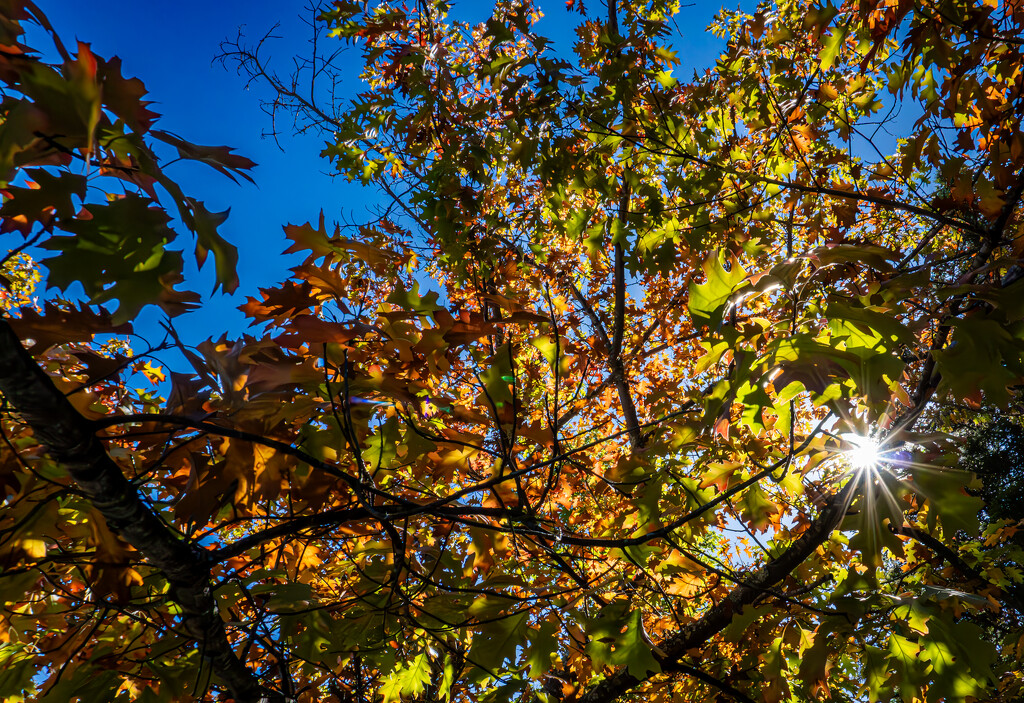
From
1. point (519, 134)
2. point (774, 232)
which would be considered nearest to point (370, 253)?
point (519, 134)

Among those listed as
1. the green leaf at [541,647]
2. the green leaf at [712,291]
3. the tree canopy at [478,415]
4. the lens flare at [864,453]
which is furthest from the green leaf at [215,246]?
the lens flare at [864,453]

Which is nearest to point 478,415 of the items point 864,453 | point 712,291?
point 712,291

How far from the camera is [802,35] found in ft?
14.3

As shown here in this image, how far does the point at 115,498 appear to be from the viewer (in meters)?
1.31

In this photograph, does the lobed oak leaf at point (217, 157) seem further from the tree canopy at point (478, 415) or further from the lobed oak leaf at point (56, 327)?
the lobed oak leaf at point (56, 327)

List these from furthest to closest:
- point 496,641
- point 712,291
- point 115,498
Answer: point 496,641
point 712,291
point 115,498

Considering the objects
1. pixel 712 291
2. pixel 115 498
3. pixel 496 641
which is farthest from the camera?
pixel 496 641

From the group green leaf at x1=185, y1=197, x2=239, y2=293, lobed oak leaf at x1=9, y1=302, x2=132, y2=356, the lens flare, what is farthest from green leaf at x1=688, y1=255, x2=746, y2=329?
lobed oak leaf at x1=9, y1=302, x2=132, y2=356

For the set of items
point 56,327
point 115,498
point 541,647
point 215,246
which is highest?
point 215,246

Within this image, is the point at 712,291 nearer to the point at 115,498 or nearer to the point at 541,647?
the point at 541,647

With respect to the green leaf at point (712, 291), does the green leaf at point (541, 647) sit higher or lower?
lower

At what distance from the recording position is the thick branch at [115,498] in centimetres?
112

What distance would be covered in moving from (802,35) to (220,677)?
5.67 m

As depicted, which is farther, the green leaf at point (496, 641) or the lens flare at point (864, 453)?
the green leaf at point (496, 641)
